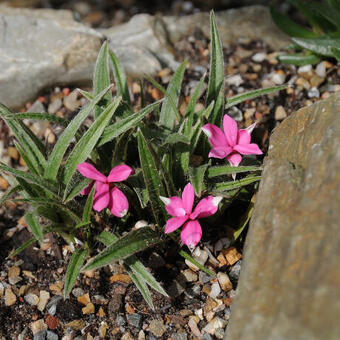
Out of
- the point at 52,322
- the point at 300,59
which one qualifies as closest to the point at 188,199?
the point at 52,322

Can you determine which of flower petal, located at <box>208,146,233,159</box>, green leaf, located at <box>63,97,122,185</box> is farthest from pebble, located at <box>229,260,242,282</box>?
green leaf, located at <box>63,97,122,185</box>

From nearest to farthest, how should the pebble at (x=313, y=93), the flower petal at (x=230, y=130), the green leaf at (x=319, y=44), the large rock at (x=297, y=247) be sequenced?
the large rock at (x=297, y=247) → the flower petal at (x=230, y=130) → the green leaf at (x=319, y=44) → the pebble at (x=313, y=93)

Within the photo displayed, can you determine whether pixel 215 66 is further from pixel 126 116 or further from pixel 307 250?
pixel 307 250

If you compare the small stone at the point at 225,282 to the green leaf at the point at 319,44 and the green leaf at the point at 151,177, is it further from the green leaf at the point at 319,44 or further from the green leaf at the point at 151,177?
the green leaf at the point at 319,44

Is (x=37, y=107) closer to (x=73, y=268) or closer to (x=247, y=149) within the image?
(x=73, y=268)

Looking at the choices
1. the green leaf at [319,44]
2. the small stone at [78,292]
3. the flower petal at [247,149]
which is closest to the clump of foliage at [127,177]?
the flower petal at [247,149]
